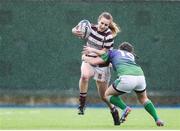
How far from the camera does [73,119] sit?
1684cm

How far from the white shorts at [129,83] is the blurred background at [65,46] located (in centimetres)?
630

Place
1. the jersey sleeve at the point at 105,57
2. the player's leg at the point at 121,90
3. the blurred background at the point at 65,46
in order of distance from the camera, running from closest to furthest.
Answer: the player's leg at the point at 121,90
the jersey sleeve at the point at 105,57
the blurred background at the point at 65,46

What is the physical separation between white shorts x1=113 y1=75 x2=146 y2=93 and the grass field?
1.83 feet

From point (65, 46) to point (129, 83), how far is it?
6.63m

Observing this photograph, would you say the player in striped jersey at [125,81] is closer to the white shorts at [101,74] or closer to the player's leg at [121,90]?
the player's leg at [121,90]

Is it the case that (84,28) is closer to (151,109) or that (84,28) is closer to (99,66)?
(99,66)

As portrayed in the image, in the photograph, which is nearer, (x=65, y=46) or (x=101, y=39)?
(x=101, y=39)

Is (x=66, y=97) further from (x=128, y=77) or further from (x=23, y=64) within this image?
(x=128, y=77)

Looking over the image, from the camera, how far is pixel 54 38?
21016 millimetres

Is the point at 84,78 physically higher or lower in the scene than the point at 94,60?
lower

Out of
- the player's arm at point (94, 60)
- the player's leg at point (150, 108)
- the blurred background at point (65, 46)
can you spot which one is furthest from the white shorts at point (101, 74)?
the blurred background at point (65, 46)

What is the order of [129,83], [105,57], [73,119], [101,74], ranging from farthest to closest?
[73,119], [101,74], [105,57], [129,83]

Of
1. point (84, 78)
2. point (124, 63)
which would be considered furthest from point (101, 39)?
point (124, 63)

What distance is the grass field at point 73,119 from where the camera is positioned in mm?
14646
